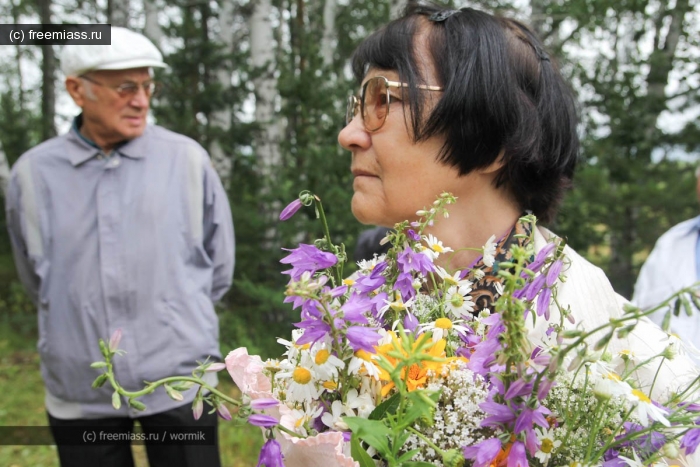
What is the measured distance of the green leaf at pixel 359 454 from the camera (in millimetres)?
739

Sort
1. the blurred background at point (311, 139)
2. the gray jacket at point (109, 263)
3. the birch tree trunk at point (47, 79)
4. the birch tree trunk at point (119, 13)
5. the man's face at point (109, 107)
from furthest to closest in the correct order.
Result: the birch tree trunk at point (47, 79), the birch tree trunk at point (119, 13), the blurred background at point (311, 139), the man's face at point (109, 107), the gray jacket at point (109, 263)

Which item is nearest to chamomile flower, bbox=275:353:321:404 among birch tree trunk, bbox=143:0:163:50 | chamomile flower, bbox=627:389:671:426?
chamomile flower, bbox=627:389:671:426

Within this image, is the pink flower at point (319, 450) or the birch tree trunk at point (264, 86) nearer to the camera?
the pink flower at point (319, 450)

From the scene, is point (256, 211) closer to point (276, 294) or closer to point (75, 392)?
point (276, 294)

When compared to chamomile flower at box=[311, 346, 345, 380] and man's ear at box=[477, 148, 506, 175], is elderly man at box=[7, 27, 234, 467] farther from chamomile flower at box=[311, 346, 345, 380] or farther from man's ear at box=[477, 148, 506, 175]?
chamomile flower at box=[311, 346, 345, 380]

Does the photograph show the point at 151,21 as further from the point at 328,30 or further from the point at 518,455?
the point at 518,455

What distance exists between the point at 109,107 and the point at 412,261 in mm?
2107

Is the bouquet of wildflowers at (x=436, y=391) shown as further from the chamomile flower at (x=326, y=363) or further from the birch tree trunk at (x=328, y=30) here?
the birch tree trunk at (x=328, y=30)

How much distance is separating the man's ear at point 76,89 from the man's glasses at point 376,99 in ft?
5.59

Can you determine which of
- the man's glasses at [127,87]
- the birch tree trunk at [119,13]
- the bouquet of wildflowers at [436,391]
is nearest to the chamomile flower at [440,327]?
the bouquet of wildflowers at [436,391]

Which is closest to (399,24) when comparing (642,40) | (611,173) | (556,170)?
(556,170)

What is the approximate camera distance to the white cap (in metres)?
2.58

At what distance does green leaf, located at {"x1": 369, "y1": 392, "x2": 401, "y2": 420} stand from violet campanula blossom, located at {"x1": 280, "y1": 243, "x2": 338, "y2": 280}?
0.66 ft

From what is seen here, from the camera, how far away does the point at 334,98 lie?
4.63 m
